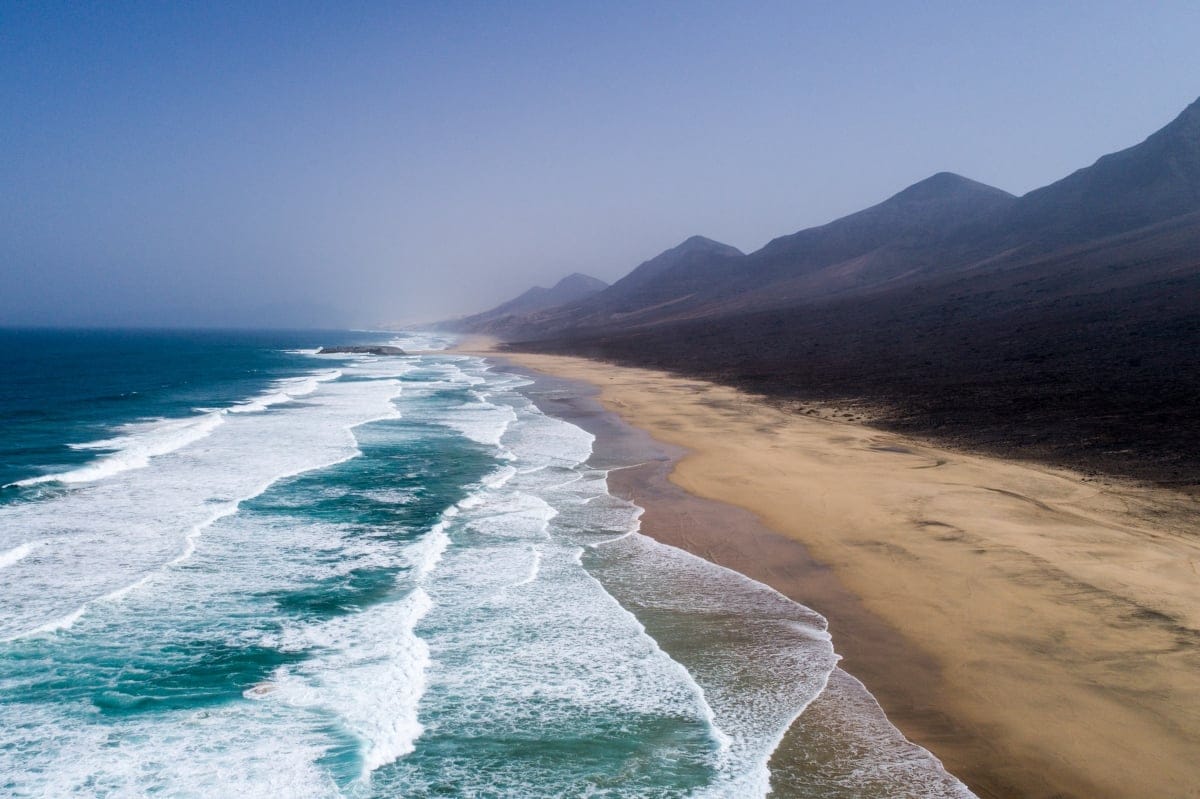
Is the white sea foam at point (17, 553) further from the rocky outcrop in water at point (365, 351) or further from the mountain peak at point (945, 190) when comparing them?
the mountain peak at point (945, 190)

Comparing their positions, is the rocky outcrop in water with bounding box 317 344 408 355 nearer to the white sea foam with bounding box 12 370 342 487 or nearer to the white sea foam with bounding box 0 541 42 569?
the white sea foam with bounding box 12 370 342 487

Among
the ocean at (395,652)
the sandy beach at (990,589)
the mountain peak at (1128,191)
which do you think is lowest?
the sandy beach at (990,589)

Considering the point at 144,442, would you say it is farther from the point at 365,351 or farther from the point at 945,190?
the point at 945,190

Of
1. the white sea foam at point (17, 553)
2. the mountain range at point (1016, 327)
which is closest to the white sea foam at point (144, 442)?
the white sea foam at point (17, 553)

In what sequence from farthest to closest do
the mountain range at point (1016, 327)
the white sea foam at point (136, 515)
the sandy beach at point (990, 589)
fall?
the mountain range at point (1016, 327)
the white sea foam at point (136, 515)
the sandy beach at point (990, 589)

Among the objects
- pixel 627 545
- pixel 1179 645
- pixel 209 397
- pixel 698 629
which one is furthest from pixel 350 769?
pixel 209 397

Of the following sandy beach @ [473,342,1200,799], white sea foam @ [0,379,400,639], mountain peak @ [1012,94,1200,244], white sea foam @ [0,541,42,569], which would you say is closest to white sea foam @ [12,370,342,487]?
white sea foam @ [0,379,400,639]
